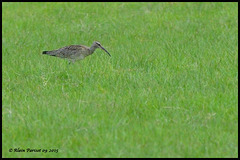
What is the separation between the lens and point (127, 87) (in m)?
11.0

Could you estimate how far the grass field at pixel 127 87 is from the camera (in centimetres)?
838

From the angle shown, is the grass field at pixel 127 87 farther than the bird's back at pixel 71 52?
No

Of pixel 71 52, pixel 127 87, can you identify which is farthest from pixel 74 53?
pixel 127 87

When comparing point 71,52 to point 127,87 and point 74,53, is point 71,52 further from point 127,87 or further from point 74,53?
point 127,87

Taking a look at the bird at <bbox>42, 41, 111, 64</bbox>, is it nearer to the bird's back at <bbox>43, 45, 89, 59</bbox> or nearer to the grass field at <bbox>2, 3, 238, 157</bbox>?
the bird's back at <bbox>43, 45, 89, 59</bbox>

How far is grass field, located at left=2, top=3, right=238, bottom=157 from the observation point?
8383 mm

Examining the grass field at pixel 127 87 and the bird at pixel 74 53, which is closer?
the grass field at pixel 127 87

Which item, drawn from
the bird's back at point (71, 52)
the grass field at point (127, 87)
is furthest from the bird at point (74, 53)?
the grass field at point (127, 87)

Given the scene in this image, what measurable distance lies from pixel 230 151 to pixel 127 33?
29.9 feet

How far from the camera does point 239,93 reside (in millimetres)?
10375

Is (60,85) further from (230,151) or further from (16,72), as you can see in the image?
(230,151)

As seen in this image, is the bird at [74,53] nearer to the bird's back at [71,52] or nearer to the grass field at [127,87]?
the bird's back at [71,52]

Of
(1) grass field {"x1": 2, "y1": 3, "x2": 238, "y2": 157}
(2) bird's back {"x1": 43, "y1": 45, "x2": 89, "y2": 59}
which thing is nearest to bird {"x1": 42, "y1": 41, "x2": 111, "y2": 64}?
(2) bird's back {"x1": 43, "y1": 45, "x2": 89, "y2": 59}

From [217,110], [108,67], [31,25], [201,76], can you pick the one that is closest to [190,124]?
[217,110]
